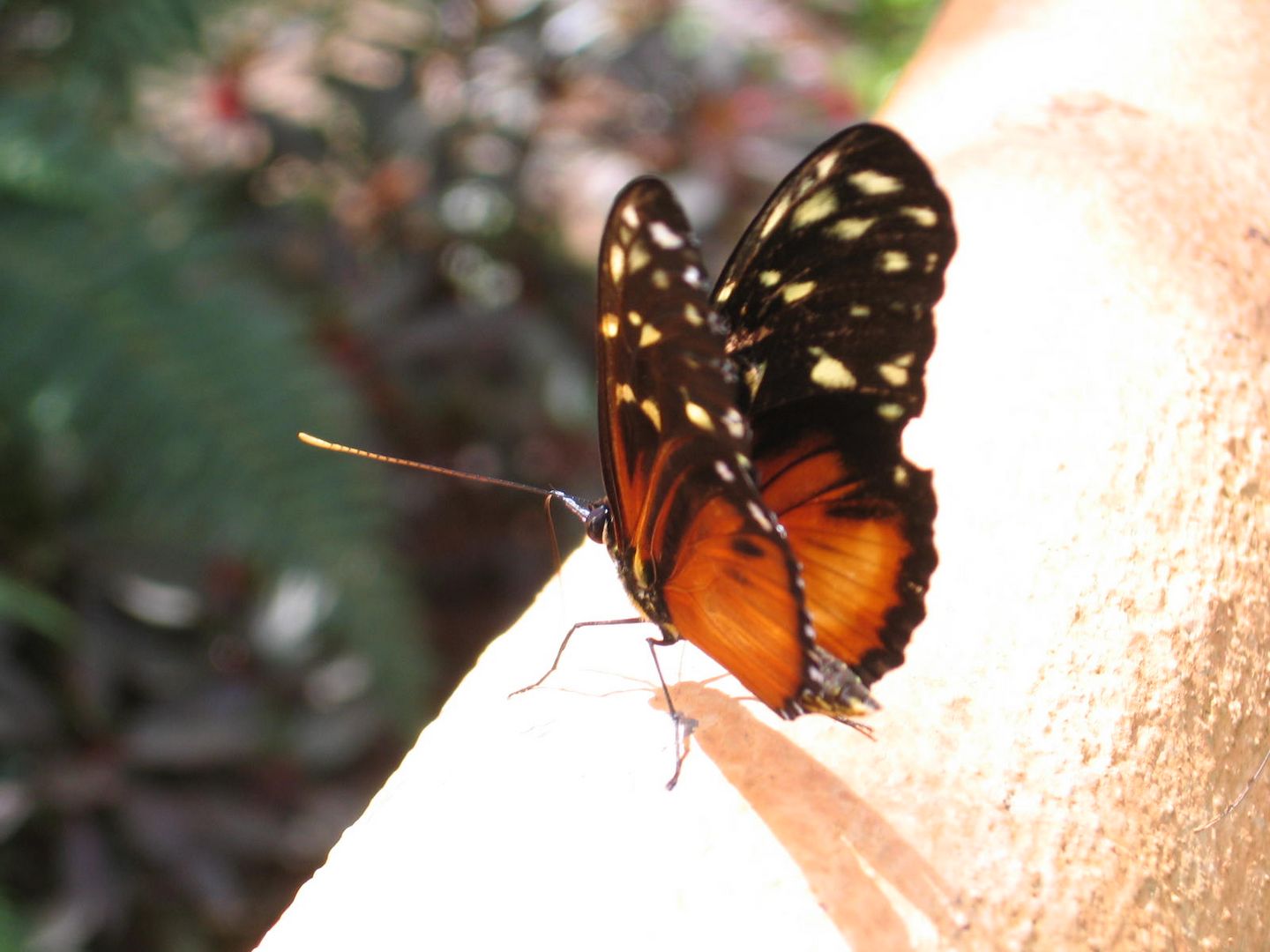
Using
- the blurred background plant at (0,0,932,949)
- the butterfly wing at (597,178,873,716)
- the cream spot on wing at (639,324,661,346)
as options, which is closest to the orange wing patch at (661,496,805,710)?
the butterfly wing at (597,178,873,716)

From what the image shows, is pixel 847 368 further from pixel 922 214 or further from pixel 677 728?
pixel 677 728

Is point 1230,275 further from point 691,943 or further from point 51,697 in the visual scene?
point 51,697

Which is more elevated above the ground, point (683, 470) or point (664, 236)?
point (664, 236)

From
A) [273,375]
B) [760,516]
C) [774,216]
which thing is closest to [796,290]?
[774,216]

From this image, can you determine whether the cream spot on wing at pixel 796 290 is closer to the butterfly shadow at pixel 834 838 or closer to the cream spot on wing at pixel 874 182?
the cream spot on wing at pixel 874 182

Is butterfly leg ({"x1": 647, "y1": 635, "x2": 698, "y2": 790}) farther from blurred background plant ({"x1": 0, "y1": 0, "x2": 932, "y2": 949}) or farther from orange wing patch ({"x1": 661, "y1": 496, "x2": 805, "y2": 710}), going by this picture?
blurred background plant ({"x1": 0, "y1": 0, "x2": 932, "y2": 949})

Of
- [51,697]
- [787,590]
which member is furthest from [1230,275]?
[51,697]
